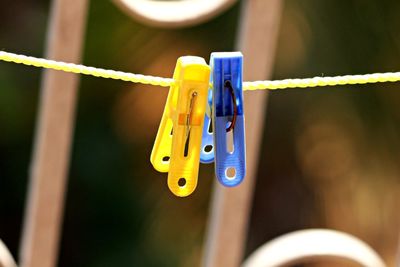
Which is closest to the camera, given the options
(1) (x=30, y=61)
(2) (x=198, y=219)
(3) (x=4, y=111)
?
(1) (x=30, y=61)

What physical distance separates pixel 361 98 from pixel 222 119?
600 mm

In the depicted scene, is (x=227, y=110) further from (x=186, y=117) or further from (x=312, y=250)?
(x=312, y=250)

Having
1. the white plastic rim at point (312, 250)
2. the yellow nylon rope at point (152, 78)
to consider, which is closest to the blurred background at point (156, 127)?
the white plastic rim at point (312, 250)

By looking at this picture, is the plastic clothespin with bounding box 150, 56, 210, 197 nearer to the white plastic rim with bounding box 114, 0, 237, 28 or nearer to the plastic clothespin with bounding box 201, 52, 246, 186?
the plastic clothespin with bounding box 201, 52, 246, 186

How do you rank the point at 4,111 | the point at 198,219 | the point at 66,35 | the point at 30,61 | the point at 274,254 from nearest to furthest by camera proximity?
the point at 30,61
the point at 66,35
the point at 274,254
the point at 4,111
the point at 198,219

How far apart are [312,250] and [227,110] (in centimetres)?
36

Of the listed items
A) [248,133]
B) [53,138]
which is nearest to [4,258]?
[53,138]

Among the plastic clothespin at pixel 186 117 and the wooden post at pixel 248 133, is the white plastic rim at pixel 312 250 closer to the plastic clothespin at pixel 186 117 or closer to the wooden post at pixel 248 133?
the wooden post at pixel 248 133

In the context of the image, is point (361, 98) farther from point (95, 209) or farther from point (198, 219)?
point (95, 209)

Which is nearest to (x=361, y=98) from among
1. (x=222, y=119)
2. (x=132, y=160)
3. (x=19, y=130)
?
→ (x=132, y=160)

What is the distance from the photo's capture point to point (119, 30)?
881 millimetres

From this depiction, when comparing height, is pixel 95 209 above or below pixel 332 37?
below

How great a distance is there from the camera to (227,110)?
1.37ft

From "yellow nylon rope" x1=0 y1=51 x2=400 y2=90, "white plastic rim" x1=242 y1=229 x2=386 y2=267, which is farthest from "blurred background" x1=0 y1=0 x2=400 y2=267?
"yellow nylon rope" x1=0 y1=51 x2=400 y2=90
